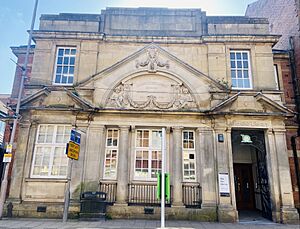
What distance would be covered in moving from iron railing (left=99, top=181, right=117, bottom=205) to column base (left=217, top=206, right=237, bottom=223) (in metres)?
4.40

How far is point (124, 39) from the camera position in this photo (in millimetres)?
11539

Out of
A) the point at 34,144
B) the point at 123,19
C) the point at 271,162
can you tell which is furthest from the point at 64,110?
the point at 271,162

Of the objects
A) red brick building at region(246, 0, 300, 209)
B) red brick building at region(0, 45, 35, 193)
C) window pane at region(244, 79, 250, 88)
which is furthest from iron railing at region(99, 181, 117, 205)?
red brick building at region(246, 0, 300, 209)

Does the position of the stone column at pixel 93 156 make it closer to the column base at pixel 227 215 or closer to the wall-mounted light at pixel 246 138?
the column base at pixel 227 215

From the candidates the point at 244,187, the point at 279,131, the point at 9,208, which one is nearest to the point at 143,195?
the point at 9,208

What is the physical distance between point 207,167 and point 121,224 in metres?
4.22

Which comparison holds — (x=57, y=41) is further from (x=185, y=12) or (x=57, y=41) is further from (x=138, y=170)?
(x=138, y=170)

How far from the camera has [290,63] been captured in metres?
12.0

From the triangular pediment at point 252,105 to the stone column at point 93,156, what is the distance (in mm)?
5239

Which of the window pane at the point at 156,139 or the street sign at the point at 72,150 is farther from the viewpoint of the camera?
the window pane at the point at 156,139

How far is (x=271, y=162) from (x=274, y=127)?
1.57m

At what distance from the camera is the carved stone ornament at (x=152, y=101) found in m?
10.5

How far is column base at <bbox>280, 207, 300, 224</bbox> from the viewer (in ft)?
29.2

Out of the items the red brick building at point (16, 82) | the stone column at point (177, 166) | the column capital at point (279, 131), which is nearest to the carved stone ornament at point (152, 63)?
the stone column at point (177, 166)
